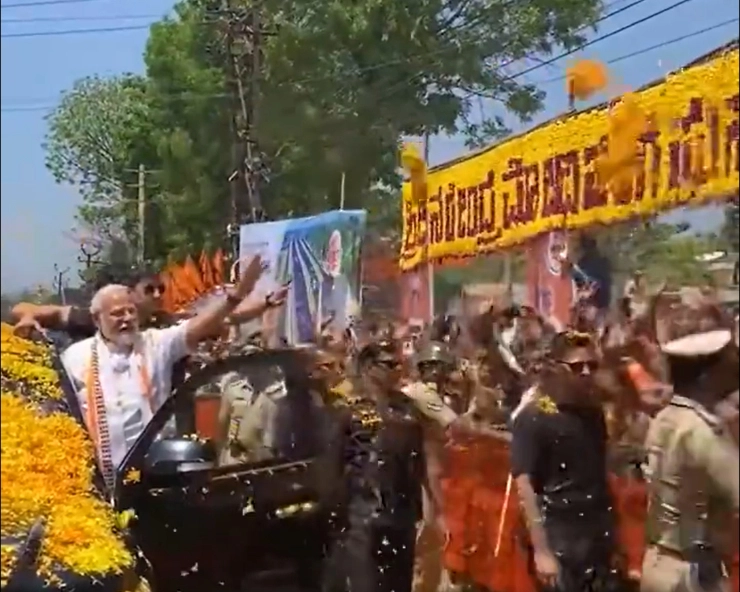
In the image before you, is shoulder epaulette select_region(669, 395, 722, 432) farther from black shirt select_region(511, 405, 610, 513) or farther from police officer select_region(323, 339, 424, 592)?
police officer select_region(323, 339, 424, 592)

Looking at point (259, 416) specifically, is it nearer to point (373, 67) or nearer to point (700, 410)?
point (373, 67)

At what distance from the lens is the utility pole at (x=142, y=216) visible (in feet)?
11.5

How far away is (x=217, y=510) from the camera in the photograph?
3.48 meters

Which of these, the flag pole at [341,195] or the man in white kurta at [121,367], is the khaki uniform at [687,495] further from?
the man in white kurta at [121,367]

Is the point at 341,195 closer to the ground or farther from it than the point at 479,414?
farther from it

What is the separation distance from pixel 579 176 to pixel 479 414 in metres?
0.60

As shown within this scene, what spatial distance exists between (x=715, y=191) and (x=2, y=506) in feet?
4.83

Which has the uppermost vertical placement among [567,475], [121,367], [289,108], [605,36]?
[605,36]

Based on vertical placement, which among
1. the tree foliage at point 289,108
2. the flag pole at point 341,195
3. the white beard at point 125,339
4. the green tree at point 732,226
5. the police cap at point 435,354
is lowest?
the police cap at point 435,354

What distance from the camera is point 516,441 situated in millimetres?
3352

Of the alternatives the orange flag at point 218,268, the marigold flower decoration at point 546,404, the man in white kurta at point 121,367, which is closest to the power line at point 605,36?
the marigold flower decoration at point 546,404

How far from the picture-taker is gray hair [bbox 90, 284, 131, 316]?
132 inches

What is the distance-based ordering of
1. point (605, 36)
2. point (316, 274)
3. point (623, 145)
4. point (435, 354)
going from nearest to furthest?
point (623, 145) → point (605, 36) → point (435, 354) → point (316, 274)

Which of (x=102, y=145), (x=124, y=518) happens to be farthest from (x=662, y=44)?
(x=124, y=518)
